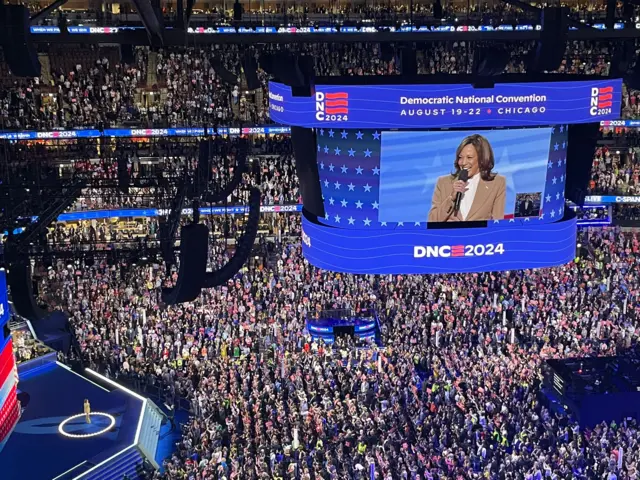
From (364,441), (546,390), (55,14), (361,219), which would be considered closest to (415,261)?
(361,219)

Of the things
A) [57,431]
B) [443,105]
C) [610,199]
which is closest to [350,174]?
[443,105]

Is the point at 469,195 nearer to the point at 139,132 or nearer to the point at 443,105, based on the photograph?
the point at 443,105

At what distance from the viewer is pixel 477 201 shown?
16.0 metres

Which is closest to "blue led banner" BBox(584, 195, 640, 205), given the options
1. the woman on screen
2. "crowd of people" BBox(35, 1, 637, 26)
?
"crowd of people" BBox(35, 1, 637, 26)

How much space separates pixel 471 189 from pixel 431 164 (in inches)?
34.8

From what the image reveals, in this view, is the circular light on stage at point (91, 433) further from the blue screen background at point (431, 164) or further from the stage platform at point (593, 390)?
the stage platform at point (593, 390)

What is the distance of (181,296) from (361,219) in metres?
5.24

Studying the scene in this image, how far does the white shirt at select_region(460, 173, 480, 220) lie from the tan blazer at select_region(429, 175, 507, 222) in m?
0.05

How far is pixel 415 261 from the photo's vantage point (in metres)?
16.2

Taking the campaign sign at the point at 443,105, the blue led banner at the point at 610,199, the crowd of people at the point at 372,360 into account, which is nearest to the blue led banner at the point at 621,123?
the blue led banner at the point at 610,199

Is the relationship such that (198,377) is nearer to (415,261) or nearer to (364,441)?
(364,441)

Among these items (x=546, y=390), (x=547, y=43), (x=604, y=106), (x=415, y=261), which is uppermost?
(x=547, y=43)

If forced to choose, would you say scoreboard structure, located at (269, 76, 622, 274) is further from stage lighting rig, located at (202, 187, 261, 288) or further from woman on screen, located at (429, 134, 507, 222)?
stage lighting rig, located at (202, 187, 261, 288)

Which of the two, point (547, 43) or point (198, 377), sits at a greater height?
point (547, 43)
